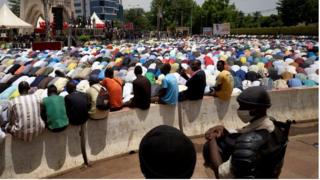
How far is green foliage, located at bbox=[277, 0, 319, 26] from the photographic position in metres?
81.2

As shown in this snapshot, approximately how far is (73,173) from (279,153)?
17.5ft

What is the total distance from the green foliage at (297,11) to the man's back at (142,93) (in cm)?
→ 7461

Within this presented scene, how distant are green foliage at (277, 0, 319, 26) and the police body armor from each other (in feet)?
262

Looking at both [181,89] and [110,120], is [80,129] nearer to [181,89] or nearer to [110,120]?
[110,120]

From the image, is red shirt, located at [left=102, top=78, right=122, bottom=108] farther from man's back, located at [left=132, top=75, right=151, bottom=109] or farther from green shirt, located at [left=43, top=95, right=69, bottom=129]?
green shirt, located at [left=43, top=95, right=69, bottom=129]

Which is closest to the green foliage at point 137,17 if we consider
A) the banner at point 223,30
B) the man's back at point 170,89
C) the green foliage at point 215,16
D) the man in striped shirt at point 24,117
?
the green foliage at point 215,16

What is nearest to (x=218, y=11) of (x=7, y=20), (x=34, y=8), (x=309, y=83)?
(x=34, y=8)

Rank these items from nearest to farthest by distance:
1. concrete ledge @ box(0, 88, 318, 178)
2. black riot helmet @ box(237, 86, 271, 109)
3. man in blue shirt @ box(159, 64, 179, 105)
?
1. black riot helmet @ box(237, 86, 271, 109)
2. concrete ledge @ box(0, 88, 318, 178)
3. man in blue shirt @ box(159, 64, 179, 105)

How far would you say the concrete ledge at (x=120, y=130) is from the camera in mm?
7637

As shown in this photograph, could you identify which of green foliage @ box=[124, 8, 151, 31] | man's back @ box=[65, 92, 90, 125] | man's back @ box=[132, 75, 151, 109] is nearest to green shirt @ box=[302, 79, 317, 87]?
man's back @ box=[132, 75, 151, 109]

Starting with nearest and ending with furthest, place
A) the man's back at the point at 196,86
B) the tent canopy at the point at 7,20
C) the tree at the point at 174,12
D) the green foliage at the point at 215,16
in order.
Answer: the man's back at the point at 196,86 → the tent canopy at the point at 7,20 → the green foliage at the point at 215,16 → the tree at the point at 174,12

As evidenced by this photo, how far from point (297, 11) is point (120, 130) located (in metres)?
80.3

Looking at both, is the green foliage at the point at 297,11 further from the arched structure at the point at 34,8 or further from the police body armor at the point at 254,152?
the police body armor at the point at 254,152

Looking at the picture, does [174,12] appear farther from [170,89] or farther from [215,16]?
[170,89]
